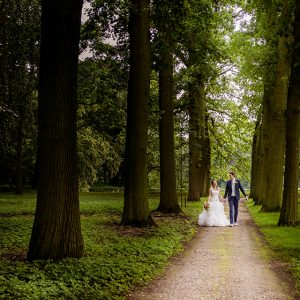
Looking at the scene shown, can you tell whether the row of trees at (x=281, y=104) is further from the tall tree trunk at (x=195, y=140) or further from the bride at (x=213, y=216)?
the tall tree trunk at (x=195, y=140)

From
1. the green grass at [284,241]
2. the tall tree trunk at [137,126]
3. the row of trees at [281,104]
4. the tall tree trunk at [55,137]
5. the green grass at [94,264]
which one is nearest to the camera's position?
the green grass at [94,264]

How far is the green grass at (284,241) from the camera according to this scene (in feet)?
30.3

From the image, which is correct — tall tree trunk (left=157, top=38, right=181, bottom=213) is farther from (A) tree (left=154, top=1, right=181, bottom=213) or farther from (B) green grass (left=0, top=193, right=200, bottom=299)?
(B) green grass (left=0, top=193, right=200, bottom=299)

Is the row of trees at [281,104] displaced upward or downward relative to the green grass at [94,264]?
upward

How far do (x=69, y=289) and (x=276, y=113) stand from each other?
1444 cm

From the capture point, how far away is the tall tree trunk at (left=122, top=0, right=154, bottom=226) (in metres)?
13.6

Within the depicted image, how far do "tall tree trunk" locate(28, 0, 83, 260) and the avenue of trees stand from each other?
2 cm

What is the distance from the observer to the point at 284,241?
11.9m

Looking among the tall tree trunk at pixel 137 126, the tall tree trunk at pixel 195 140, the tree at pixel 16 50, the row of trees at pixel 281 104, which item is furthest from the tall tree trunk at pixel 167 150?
the tall tree trunk at pixel 195 140

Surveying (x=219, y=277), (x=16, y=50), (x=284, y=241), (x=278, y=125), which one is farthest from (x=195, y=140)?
(x=219, y=277)

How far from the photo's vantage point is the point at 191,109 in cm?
2691

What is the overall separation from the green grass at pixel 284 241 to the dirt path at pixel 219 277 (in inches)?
16.7

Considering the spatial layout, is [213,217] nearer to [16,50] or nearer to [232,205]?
[232,205]

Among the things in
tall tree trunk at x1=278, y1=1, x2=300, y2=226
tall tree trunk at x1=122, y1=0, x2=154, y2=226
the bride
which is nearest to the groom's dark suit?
the bride
